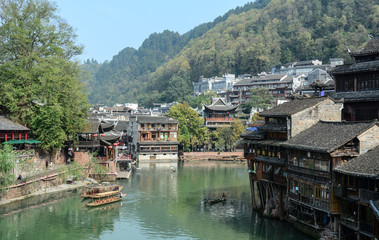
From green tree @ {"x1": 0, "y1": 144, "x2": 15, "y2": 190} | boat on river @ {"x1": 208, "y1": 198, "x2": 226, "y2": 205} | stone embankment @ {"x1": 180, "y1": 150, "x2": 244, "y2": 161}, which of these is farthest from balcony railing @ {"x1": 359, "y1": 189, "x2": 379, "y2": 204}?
stone embankment @ {"x1": 180, "y1": 150, "x2": 244, "y2": 161}

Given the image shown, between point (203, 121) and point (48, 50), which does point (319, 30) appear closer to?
point (203, 121)

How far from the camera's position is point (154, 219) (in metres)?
43.3

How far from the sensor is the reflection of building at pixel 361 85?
1641 inches

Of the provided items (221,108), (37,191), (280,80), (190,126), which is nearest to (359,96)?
(37,191)

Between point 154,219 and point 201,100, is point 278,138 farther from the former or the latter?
point 201,100

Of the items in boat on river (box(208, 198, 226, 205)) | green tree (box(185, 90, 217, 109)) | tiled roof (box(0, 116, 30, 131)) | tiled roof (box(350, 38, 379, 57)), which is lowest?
boat on river (box(208, 198, 226, 205))

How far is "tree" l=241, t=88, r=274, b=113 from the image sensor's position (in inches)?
4669

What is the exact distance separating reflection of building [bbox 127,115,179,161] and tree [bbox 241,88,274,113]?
99.2 feet

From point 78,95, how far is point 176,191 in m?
19.3

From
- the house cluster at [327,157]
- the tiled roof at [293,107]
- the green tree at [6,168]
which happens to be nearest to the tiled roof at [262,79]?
the house cluster at [327,157]

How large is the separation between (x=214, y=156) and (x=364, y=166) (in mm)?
67154

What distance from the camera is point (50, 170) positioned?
55.0m

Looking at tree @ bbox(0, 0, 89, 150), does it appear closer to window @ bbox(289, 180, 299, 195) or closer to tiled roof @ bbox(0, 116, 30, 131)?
tiled roof @ bbox(0, 116, 30, 131)

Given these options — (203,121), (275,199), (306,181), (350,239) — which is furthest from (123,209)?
(203,121)
